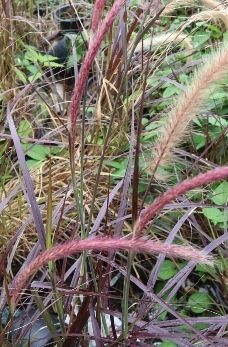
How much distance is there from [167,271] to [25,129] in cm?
72

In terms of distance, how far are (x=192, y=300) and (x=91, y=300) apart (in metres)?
0.48

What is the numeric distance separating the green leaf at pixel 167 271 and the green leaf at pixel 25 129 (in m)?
0.66

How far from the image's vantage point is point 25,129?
202 centimetres

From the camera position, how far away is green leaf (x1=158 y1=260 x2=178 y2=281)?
5.15ft

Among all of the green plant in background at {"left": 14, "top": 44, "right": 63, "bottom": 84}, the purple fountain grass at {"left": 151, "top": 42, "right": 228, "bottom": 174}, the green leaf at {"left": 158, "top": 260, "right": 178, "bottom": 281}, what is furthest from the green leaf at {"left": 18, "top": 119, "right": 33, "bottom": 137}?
the purple fountain grass at {"left": 151, "top": 42, "right": 228, "bottom": 174}

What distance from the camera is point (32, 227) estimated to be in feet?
5.62

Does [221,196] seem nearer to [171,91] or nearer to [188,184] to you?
[171,91]

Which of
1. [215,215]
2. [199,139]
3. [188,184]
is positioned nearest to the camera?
[188,184]

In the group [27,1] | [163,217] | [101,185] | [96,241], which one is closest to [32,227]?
[101,185]

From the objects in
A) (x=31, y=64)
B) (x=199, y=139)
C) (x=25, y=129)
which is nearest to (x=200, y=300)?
(x=199, y=139)

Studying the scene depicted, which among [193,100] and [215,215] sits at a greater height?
[193,100]

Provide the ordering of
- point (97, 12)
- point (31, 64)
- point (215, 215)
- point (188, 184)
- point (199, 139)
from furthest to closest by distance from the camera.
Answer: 1. point (31, 64)
2. point (199, 139)
3. point (215, 215)
4. point (97, 12)
5. point (188, 184)

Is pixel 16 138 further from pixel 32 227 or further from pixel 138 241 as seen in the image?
pixel 138 241

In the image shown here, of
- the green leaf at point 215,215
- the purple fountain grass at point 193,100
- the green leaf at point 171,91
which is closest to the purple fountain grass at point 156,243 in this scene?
the purple fountain grass at point 193,100
